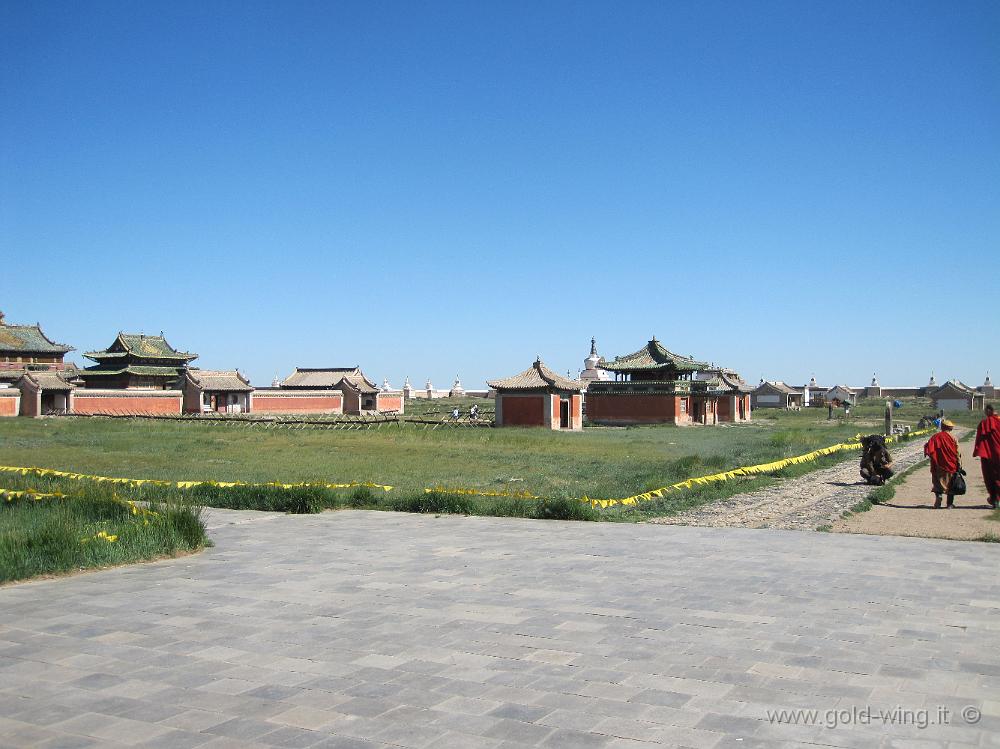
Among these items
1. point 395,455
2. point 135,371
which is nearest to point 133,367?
point 135,371

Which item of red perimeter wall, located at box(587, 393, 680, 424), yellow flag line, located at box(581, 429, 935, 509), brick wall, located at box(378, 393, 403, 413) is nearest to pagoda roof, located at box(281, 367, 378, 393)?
brick wall, located at box(378, 393, 403, 413)

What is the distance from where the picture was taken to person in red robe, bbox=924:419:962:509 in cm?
1434

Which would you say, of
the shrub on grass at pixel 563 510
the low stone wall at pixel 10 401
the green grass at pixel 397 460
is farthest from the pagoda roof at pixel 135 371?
the shrub on grass at pixel 563 510

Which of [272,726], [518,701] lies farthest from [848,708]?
[272,726]

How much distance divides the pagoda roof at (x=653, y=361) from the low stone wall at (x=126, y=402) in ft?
95.5

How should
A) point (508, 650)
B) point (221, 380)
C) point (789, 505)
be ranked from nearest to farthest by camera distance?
point (508, 650) < point (789, 505) < point (221, 380)

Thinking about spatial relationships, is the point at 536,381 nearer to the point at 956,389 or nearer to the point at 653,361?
the point at 653,361

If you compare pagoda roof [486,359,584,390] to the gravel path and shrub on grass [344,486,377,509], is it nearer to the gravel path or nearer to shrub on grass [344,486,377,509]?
the gravel path

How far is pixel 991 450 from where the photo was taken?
544 inches

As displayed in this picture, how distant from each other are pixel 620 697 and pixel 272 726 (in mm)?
1882

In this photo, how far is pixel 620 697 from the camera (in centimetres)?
476

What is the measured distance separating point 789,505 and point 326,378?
58.7 meters

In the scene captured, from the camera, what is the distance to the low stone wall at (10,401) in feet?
A: 167

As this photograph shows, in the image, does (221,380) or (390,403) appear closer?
(221,380)
